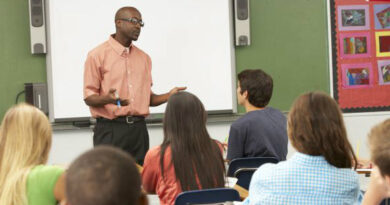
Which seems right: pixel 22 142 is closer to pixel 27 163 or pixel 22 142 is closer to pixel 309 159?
pixel 27 163

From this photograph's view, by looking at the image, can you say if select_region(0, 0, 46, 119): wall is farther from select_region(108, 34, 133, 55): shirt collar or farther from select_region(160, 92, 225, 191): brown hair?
select_region(160, 92, 225, 191): brown hair

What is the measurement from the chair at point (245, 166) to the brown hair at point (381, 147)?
65.3 inches

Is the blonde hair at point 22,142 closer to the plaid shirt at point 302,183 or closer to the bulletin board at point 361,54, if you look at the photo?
the plaid shirt at point 302,183

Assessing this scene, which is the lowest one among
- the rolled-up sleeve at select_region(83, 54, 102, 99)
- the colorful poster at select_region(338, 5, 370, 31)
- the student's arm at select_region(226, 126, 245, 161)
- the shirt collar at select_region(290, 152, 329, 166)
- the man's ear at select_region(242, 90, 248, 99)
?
the student's arm at select_region(226, 126, 245, 161)

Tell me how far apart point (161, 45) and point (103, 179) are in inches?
185

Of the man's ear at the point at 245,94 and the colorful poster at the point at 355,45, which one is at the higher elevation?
the colorful poster at the point at 355,45

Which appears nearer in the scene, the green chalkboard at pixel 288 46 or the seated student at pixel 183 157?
the seated student at pixel 183 157

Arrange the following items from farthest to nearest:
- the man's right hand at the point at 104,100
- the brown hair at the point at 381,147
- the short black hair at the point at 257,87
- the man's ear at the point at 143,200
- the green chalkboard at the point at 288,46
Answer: the green chalkboard at the point at 288,46 < the man's right hand at the point at 104,100 < the short black hair at the point at 257,87 < the brown hair at the point at 381,147 < the man's ear at the point at 143,200

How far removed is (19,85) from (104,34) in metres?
0.86

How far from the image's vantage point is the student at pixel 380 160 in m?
1.98

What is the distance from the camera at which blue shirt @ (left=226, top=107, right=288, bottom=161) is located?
406 centimetres

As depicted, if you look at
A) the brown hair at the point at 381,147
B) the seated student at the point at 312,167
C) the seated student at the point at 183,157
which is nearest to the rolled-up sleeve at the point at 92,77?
the seated student at the point at 183,157

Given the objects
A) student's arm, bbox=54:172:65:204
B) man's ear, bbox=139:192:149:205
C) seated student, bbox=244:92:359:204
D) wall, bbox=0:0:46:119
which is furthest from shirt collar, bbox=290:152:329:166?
wall, bbox=0:0:46:119

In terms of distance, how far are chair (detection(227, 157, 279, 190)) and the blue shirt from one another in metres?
0.26
